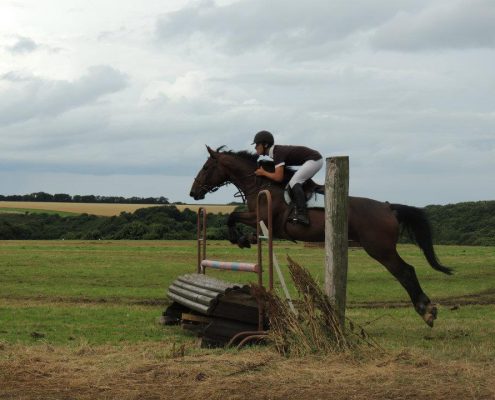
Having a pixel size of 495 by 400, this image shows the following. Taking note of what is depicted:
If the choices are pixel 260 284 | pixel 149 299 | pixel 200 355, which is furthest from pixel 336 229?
pixel 149 299

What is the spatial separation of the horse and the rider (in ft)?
0.55

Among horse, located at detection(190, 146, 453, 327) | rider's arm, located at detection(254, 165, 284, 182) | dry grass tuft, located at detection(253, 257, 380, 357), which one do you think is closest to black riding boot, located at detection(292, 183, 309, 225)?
horse, located at detection(190, 146, 453, 327)

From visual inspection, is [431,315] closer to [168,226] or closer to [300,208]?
[300,208]

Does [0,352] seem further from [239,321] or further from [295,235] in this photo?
[295,235]

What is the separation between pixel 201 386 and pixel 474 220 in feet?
142

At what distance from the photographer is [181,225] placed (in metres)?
46.3

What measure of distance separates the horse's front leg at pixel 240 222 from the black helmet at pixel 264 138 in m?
0.97

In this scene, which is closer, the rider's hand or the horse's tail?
the rider's hand

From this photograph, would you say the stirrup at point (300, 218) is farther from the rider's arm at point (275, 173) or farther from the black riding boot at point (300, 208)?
the rider's arm at point (275, 173)

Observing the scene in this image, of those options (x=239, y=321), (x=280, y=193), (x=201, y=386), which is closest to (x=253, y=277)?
(x=280, y=193)

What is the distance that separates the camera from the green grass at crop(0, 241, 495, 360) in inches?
374

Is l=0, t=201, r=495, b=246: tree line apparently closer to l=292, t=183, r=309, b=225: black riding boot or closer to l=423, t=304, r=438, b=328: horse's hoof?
l=292, t=183, r=309, b=225: black riding boot

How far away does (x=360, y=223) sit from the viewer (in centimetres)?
1034

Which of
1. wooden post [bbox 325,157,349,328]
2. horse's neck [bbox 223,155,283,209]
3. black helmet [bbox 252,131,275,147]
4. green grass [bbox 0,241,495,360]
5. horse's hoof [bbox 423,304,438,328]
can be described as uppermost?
black helmet [bbox 252,131,275,147]
